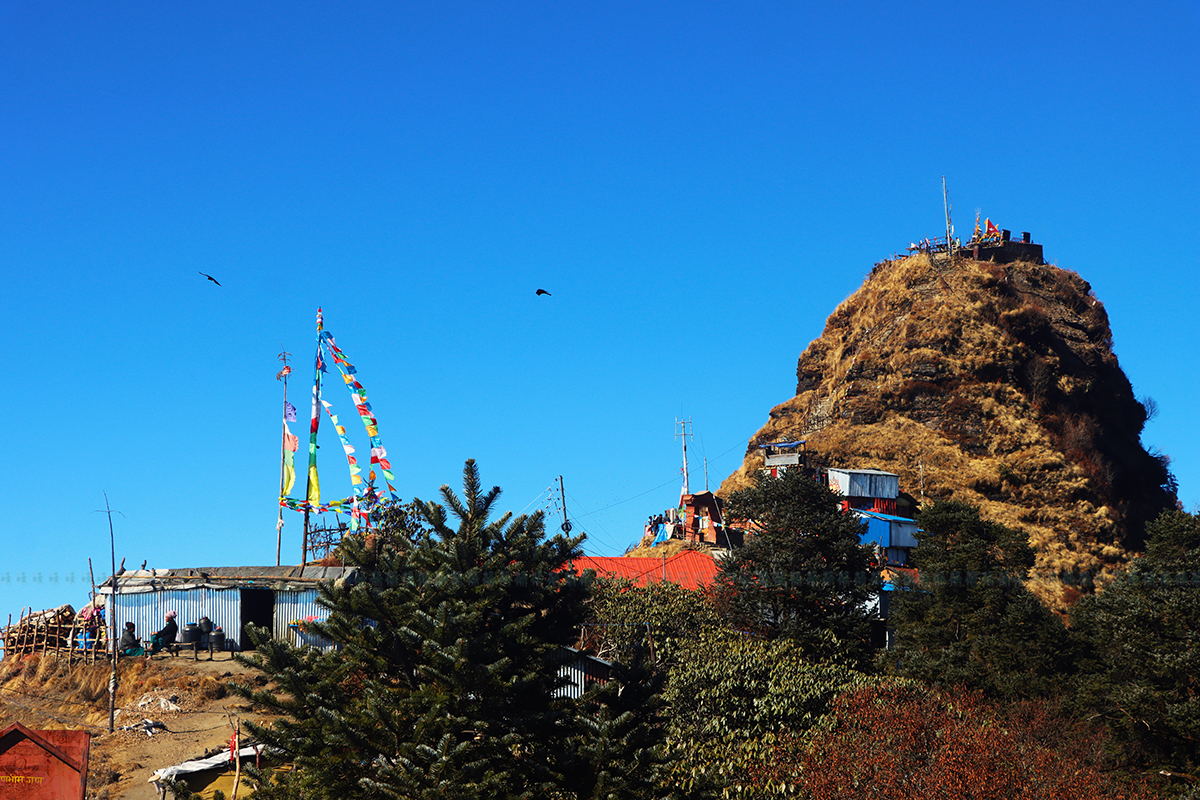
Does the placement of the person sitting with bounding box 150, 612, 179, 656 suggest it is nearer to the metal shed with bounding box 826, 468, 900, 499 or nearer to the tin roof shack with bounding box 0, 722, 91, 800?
the tin roof shack with bounding box 0, 722, 91, 800

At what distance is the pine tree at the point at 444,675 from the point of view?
54.7ft

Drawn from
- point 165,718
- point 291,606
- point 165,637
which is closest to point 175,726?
point 165,718

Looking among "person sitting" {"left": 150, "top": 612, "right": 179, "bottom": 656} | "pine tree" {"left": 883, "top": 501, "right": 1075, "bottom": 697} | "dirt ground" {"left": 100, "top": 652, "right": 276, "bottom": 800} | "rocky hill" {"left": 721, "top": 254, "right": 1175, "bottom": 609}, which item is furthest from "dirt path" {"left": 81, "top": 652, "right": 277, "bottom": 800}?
"rocky hill" {"left": 721, "top": 254, "right": 1175, "bottom": 609}

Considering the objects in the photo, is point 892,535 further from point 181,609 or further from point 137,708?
point 137,708

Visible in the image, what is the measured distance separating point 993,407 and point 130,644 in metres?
69.3

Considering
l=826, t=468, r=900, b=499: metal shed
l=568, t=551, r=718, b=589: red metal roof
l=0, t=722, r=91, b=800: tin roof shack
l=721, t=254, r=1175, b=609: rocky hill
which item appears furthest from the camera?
l=721, t=254, r=1175, b=609: rocky hill

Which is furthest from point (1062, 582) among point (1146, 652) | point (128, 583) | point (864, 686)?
point (128, 583)

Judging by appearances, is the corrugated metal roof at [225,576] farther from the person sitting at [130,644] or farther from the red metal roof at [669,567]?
the red metal roof at [669,567]

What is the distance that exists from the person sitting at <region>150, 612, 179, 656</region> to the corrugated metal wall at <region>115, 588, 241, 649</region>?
35.1 inches

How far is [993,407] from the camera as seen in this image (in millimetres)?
A: 84875

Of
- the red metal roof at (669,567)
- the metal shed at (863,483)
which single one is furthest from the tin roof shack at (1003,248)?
the red metal roof at (669,567)

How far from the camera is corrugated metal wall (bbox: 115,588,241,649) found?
130 ft

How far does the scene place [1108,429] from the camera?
9369 centimetres

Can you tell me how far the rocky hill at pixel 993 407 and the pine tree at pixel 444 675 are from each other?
59.0m
